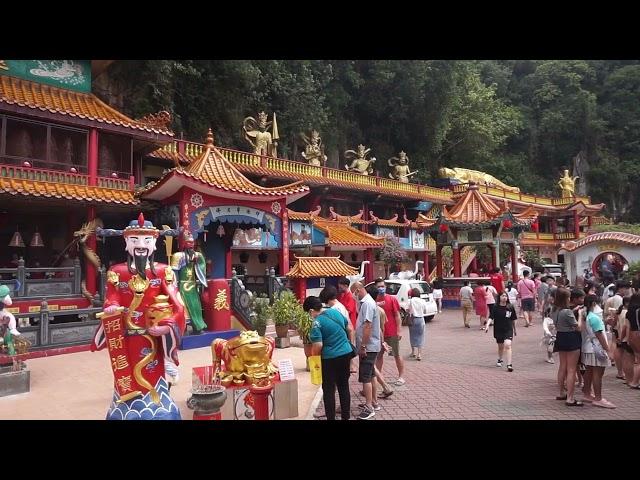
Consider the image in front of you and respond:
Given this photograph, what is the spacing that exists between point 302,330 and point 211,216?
4.00 m

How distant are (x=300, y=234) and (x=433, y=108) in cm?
1653

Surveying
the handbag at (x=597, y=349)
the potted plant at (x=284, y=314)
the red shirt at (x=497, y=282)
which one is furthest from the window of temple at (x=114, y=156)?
the handbag at (x=597, y=349)

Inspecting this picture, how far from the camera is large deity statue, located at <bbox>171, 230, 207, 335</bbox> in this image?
951cm

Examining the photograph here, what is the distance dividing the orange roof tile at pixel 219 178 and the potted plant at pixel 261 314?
281cm

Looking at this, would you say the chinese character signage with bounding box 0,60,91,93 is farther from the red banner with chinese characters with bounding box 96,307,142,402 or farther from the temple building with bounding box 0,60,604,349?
the red banner with chinese characters with bounding box 96,307,142,402

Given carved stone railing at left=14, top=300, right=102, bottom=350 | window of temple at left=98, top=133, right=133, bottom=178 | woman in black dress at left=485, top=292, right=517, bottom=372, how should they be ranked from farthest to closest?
window of temple at left=98, top=133, right=133, bottom=178
carved stone railing at left=14, top=300, right=102, bottom=350
woman in black dress at left=485, top=292, right=517, bottom=372

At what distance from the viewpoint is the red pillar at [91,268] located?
36.0 feet

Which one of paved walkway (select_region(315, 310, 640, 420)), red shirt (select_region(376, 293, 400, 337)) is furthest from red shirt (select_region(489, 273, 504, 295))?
red shirt (select_region(376, 293, 400, 337))

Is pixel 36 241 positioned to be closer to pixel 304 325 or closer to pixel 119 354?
pixel 304 325

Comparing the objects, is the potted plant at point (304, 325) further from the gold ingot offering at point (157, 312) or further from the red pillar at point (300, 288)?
the gold ingot offering at point (157, 312)

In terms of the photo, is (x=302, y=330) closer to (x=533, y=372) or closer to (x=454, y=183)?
(x=533, y=372)

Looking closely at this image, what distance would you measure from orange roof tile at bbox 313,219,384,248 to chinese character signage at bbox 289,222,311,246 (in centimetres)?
51

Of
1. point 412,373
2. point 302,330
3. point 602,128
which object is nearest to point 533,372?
point 412,373

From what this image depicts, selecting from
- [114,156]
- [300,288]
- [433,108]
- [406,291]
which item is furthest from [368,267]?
[433,108]
